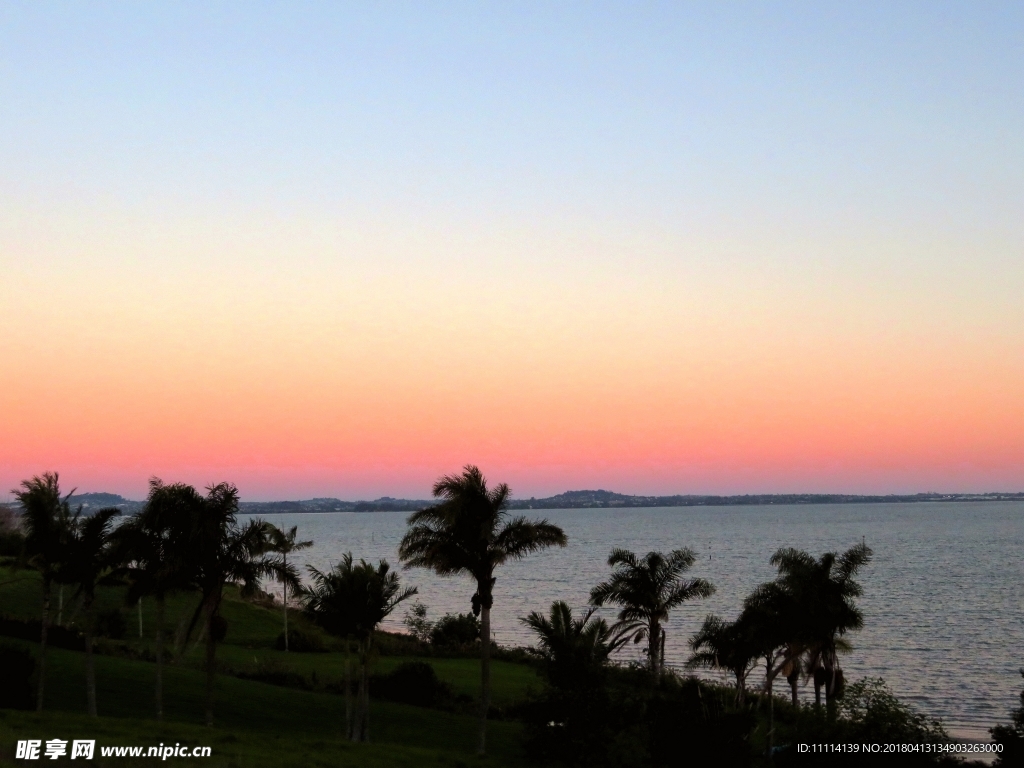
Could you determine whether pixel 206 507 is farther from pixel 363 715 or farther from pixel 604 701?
pixel 604 701

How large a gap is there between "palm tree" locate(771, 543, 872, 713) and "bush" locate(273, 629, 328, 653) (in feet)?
114

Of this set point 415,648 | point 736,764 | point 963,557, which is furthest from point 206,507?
point 963,557

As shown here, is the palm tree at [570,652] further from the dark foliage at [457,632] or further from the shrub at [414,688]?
the dark foliage at [457,632]

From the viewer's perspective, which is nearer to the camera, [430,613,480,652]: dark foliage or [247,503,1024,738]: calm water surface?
[247,503,1024,738]: calm water surface

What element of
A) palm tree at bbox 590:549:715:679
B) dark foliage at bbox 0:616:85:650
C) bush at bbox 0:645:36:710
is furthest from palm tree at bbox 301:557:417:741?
dark foliage at bbox 0:616:85:650

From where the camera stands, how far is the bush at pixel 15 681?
114ft

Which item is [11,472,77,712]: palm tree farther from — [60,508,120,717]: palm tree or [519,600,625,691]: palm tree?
[519,600,625,691]: palm tree

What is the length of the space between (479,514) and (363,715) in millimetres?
8316

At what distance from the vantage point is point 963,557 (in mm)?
172125

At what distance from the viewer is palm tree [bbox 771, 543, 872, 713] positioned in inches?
1601

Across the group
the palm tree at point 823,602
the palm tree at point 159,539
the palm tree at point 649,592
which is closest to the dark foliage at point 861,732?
the palm tree at point 823,602

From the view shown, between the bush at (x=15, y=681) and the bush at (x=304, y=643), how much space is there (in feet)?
96.1

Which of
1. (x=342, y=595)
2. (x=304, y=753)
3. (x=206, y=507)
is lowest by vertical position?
(x=304, y=753)

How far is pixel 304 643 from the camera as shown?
65688mm
